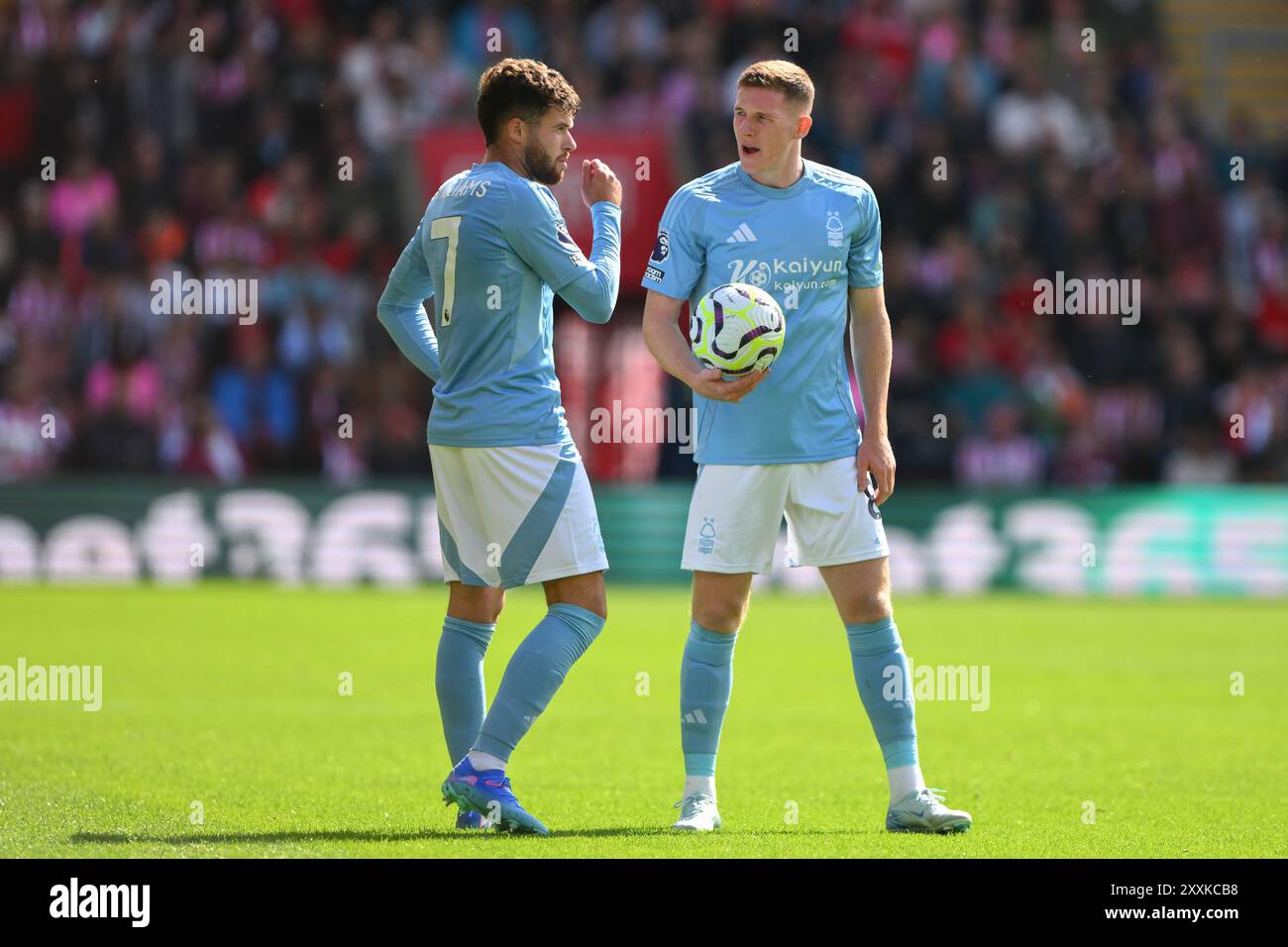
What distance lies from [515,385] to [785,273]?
1079 mm

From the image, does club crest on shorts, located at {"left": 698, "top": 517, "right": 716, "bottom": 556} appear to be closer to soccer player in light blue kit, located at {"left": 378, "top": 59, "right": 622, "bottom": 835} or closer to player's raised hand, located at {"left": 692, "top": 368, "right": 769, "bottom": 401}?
soccer player in light blue kit, located at {"left": 378, "top": 59, "right": 622, "bottom": 835}

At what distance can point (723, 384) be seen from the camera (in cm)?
671

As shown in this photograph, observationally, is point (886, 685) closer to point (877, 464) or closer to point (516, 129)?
point (877, 464)

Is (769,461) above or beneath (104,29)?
beneath

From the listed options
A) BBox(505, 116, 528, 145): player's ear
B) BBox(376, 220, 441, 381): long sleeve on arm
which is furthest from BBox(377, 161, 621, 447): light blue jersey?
BBox(376, 220, 441, 381): long sleeve on arm

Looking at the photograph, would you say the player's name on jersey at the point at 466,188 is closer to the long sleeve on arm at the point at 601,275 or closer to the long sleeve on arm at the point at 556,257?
the long sleeve on arm at the point at 556,257

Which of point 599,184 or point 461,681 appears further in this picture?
point 461,681

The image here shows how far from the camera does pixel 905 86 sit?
23.1m

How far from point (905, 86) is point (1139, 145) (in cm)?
290

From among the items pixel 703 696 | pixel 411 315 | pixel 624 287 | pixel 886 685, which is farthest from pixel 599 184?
pixel 624 287
